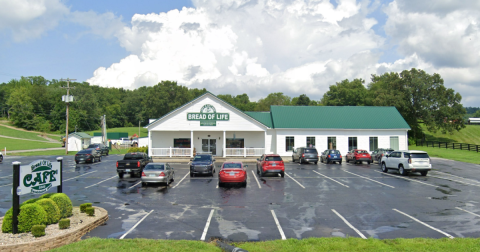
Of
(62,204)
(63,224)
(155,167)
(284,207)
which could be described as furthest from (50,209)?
(155,167)

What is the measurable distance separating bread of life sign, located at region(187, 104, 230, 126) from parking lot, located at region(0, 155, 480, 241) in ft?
54.2

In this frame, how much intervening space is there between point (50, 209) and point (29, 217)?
0.76 metres

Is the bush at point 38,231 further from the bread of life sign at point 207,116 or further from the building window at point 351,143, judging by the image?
the building window at point 351,143

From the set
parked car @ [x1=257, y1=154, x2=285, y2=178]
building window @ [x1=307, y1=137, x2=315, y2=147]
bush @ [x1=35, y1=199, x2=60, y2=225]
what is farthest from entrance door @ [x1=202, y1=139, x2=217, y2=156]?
bush @ [x1=35, y1=199, x2=60, y2=225]

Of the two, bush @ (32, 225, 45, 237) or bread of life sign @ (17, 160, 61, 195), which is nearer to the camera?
bush @ (32, 225, 45, 237)

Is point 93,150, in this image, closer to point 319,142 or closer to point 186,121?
point 186,121

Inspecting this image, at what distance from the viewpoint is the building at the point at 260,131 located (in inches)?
1547

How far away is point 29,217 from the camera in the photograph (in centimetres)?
952

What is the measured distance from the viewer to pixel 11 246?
8219mm

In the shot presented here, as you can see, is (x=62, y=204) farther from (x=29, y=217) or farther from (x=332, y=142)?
(x=332, y=142)

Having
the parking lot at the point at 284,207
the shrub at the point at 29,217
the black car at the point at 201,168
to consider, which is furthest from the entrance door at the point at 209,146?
the shrub at the point at 29,217

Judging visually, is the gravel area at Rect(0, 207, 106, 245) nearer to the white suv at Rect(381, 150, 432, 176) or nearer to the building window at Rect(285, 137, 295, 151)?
the white suv at Rect(381, 150, 432, 176)

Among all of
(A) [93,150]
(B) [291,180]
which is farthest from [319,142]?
(A) [93,150]

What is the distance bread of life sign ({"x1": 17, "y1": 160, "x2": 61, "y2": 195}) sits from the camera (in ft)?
33.4
